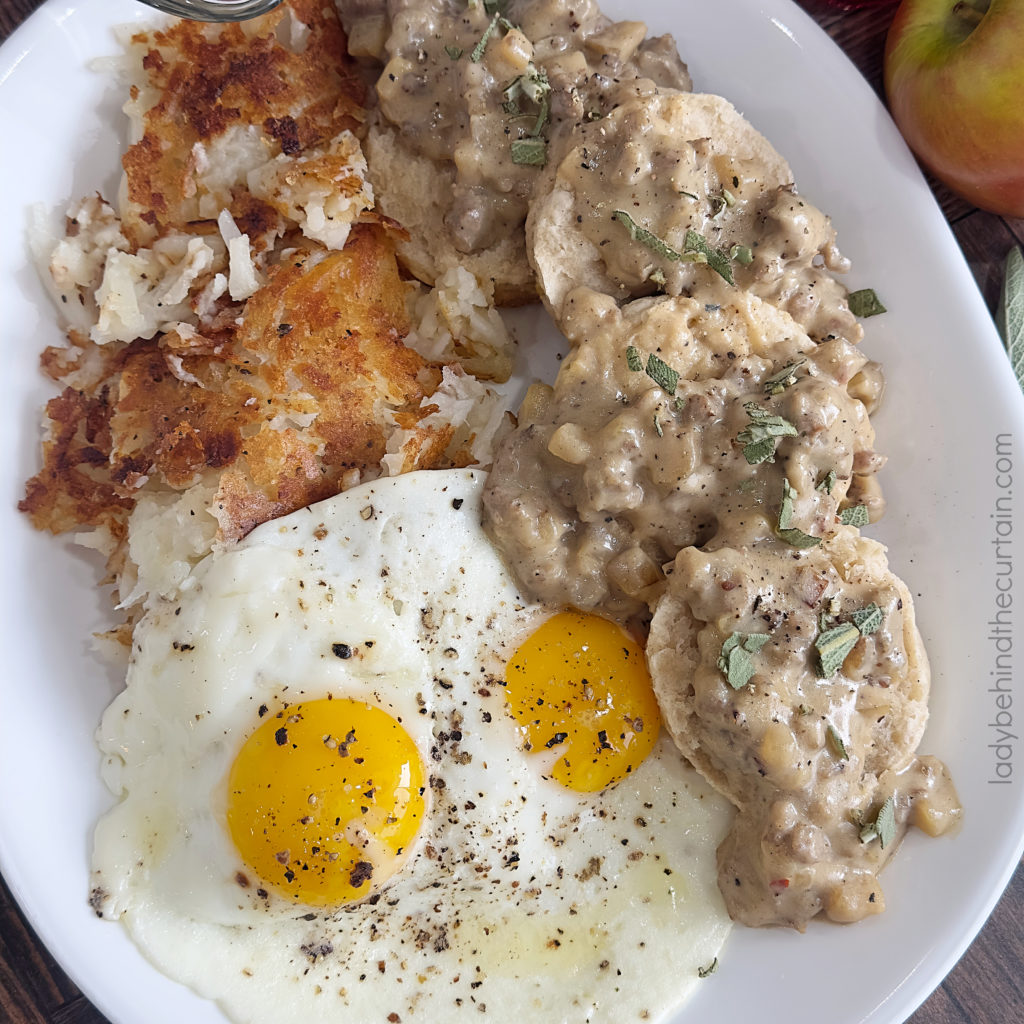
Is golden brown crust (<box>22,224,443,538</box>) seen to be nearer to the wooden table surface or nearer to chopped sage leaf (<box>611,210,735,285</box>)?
chopped sage leaf (<box>611,210,735,285</box>)

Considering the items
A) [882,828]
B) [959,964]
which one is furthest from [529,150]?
[959,964]

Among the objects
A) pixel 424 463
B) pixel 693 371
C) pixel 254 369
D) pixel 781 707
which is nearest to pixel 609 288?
pixel 693 371

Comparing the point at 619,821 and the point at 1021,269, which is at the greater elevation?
the point at 1021,269

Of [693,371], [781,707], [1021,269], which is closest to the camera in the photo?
[781,707]

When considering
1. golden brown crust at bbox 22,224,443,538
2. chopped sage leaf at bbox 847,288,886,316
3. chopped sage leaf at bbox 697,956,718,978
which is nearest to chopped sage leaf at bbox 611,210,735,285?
chopped sage leaf at bbox 847,288,886,316

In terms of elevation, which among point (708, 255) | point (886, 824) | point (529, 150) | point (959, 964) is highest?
point (529, 150)

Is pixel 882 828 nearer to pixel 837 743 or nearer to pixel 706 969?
pixel 837 743

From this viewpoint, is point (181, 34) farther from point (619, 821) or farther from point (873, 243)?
point (619, 821)
